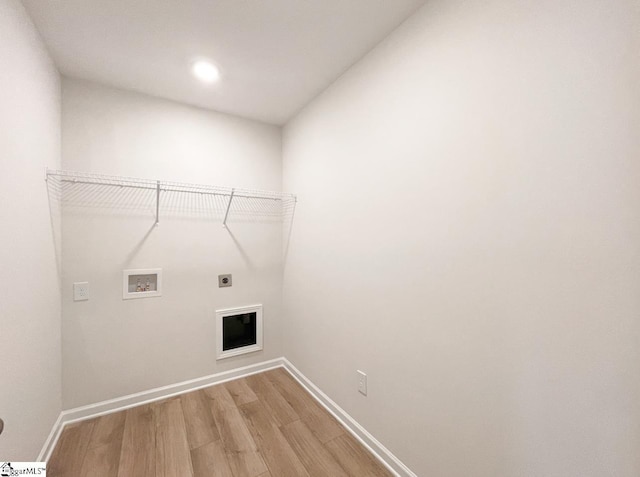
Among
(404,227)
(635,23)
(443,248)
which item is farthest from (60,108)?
(635,23)

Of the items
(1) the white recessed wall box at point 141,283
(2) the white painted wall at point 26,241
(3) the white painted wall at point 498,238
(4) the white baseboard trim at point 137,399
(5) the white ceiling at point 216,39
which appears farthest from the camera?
(1) the white recessed wall box at point 141,283

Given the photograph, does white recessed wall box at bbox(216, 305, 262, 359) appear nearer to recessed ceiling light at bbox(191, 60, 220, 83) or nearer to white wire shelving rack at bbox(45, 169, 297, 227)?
white wire shelving rack at bbox(45, 169, 297, 227)

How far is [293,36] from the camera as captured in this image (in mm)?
1522

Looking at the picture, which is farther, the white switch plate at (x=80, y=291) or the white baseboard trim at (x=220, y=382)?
the white switch plate at (x=80, y=291)

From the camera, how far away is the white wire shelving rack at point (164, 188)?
183cm

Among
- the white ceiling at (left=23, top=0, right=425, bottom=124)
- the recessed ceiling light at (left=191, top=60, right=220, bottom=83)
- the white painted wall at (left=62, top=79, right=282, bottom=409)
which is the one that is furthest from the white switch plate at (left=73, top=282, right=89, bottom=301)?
the recessed ceiling light at (left=191, top=60, right=220, bottom=83)

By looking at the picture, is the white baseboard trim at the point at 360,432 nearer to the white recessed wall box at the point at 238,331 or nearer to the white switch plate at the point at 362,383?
the white switch plate at the point at 362,383

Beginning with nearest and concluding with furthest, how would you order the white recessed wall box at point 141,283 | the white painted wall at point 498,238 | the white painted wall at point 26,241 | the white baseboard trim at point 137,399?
the white painted wall at point 498,238, the white painted wall at point 26,241, the white baseboard trim at point 137,399, the white recessed wall box at point 141,283

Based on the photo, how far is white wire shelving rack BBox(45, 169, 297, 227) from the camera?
5.99 ft

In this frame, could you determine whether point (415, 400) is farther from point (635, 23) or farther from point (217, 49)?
point (217, 49)

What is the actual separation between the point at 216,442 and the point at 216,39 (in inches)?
96.7

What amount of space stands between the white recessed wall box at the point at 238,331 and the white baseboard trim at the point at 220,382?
0.18 metres

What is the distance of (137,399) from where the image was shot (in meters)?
2.06

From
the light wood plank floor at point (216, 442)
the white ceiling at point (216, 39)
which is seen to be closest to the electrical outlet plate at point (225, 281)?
the light wood plank floor at point (216, 442)
